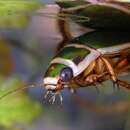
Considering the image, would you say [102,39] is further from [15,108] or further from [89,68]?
[15,108]

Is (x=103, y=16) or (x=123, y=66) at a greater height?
(x=103, y=16)

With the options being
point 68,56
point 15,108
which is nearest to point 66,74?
point 68,56

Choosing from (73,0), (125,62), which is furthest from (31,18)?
(125,62)

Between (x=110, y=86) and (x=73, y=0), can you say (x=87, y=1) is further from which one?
(x=110, y=86)

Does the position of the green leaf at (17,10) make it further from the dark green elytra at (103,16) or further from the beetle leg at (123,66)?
the beetle leg at (123,66)

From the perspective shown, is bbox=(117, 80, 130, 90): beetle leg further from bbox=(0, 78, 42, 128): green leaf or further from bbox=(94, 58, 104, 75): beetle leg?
bbox=(0, 78, 42, 128): green leaf

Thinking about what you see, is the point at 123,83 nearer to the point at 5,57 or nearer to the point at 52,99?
the point at 52,99

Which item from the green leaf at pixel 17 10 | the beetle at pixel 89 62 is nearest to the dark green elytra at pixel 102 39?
the beetle at pixel 89 62
